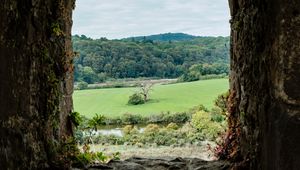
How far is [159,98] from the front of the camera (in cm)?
1684

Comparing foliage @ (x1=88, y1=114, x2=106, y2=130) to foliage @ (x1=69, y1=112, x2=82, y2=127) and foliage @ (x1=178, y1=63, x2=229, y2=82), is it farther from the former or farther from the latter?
foliage @ (x1=178, y1=63, x2=229, y2=82)

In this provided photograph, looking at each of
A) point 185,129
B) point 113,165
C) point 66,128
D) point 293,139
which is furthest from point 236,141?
point 185,129

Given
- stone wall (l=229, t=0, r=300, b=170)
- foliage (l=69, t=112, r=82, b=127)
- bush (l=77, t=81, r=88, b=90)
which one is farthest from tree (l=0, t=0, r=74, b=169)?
bush (l=77, t=81, r=88, b=90)

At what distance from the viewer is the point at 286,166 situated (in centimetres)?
219

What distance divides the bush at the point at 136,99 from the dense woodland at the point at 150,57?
2218mm

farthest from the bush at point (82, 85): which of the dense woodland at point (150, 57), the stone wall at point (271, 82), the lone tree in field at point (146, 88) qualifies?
the stone wall at point (271, 82)

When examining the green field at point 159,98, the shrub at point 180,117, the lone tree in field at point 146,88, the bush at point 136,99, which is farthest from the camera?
the bush at point 136,99

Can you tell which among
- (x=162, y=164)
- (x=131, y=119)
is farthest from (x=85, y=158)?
(x=131, y=119)

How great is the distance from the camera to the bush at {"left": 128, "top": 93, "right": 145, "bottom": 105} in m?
16.3

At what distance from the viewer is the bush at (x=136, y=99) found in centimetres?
1629

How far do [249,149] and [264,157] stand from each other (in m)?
0.53

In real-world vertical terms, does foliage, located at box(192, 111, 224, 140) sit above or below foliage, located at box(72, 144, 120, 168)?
below

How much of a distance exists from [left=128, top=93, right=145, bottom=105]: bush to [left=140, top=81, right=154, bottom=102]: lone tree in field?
0.15 m

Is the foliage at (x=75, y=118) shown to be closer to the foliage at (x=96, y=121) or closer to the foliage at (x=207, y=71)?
the foliage at (x=96, y=121)
